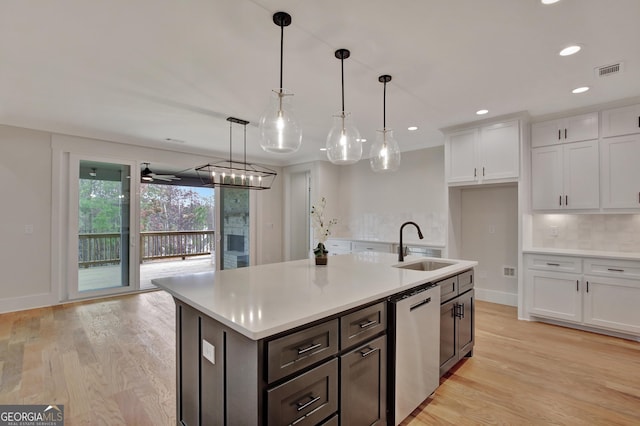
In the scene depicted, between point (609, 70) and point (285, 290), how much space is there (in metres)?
3.30

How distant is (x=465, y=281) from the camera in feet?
8.90

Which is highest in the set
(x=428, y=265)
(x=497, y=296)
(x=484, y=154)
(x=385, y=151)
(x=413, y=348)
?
(x=484, y=154)

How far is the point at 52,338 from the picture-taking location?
3211 millimetres

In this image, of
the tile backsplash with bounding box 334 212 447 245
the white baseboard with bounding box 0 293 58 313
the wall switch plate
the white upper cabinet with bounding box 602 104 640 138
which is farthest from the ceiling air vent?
the white baseboard with bounding box 0 293 58 313

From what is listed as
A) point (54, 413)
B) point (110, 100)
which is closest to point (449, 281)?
point (54, 413)

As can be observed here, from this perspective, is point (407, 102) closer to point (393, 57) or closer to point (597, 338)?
point (393, 57)

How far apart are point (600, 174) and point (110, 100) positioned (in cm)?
558

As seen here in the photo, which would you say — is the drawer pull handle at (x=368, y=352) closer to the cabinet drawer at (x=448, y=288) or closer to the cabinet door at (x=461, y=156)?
the cabinet drawer at (x=448, y=288)

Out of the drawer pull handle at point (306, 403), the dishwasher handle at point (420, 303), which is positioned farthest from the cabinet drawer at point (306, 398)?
the dishwasher handle at point (420, 303)

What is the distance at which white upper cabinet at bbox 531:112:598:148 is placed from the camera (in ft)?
11.4

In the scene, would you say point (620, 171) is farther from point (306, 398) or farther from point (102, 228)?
point (102, 228)

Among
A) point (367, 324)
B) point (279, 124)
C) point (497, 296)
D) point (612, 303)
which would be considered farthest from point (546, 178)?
point (279, 124)

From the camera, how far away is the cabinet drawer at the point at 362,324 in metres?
1.54

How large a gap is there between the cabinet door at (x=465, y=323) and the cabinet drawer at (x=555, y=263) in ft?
5.16
